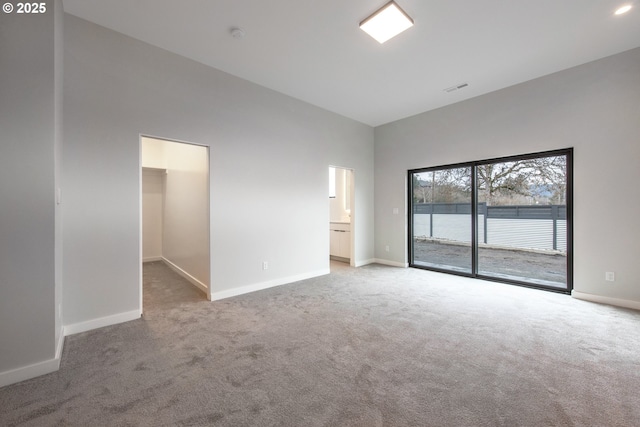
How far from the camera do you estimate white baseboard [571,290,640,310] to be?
3.06 meters

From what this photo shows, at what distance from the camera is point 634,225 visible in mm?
3053

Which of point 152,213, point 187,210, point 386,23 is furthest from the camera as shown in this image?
point 152,213

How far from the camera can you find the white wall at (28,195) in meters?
1.74

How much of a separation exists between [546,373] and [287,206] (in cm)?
348

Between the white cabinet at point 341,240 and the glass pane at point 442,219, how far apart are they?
1.41m

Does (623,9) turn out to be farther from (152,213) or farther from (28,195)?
(152,213)

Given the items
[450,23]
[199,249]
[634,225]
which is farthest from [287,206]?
[634,225]

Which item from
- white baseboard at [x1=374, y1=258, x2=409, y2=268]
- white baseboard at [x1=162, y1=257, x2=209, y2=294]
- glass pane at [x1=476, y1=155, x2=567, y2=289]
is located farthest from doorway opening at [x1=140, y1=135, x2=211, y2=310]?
glass pane at [x1=476, y1=155, x2=567, y2=289]

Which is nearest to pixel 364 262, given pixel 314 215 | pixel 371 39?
pixel 314 215

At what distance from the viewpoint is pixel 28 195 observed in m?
1.82

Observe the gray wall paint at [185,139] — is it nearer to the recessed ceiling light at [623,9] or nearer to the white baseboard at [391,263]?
the white baseboard at [391,263]

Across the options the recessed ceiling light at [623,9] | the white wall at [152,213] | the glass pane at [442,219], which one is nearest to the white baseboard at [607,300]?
the glass pane at [442,219]

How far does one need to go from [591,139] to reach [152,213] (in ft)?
26.8

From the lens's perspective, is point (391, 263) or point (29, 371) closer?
point (29, 371)
